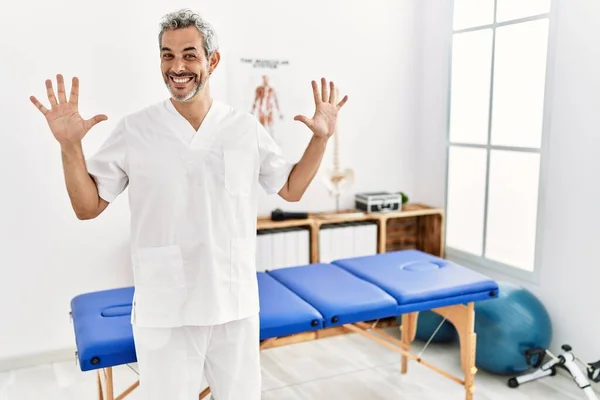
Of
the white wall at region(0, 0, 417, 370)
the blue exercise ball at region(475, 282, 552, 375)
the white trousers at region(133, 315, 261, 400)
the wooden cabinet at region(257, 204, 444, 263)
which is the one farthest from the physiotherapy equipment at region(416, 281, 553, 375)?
the white trousers at region(133, 315, 261, 400)

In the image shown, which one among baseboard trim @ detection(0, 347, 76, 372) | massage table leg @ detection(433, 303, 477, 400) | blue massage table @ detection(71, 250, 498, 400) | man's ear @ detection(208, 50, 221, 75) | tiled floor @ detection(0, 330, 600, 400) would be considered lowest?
tiled floor @ detection(0, 330, 600, 400)

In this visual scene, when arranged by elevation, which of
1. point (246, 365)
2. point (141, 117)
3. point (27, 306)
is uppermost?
point (141, 117)

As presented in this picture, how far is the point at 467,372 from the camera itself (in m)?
2.73

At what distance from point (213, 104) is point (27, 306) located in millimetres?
2042

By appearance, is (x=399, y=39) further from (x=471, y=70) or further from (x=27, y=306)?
(x=27, y=306)

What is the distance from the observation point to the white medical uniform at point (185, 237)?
1.73 m

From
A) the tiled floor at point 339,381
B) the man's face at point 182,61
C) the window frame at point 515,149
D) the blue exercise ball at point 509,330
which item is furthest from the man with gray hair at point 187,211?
the window frame at point 515,149

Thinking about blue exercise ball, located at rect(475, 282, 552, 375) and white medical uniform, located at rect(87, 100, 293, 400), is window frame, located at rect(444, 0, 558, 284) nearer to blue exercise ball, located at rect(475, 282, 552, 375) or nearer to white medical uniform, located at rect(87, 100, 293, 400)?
blue exercise ball, located at rect(475, 282, 552, 375)

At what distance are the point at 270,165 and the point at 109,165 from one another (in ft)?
1.59

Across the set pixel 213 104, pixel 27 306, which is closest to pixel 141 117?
pixel 213 104

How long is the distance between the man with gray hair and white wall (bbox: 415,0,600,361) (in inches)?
66.3

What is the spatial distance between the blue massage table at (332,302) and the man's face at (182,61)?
87cm

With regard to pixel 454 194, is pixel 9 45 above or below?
above

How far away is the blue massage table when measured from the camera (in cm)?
206
